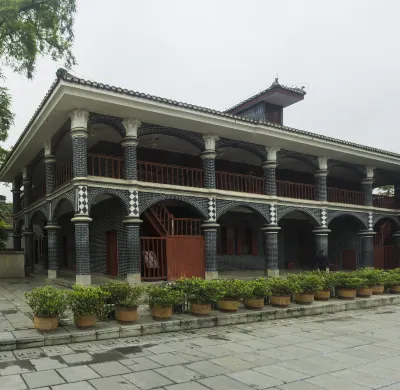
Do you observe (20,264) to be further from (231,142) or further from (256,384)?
(256,384)

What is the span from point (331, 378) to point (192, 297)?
4252mm

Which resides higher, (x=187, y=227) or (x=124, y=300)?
(x=187, y=227)

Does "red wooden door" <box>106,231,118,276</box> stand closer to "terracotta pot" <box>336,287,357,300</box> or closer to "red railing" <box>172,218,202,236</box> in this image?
"red railing" <box>172,218,202,236</box>

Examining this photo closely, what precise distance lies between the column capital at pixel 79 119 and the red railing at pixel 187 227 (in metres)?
4.51

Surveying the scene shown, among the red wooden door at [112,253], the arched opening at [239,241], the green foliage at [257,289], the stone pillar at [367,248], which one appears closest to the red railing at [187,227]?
the red wooden door at [112,253]

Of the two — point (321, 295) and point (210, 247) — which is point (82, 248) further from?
point (321, 295)

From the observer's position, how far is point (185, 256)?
1539 centimetres

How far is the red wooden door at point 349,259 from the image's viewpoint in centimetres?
2333

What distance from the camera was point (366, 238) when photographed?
70.7 feet

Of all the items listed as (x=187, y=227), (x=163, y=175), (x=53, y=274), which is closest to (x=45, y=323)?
(x=187, y=227)

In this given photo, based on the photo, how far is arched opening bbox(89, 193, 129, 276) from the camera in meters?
16.1

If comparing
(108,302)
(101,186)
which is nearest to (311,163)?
(101,186)

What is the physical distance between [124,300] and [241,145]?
33.9ft

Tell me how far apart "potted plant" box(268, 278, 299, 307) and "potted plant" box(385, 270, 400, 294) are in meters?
5.27
